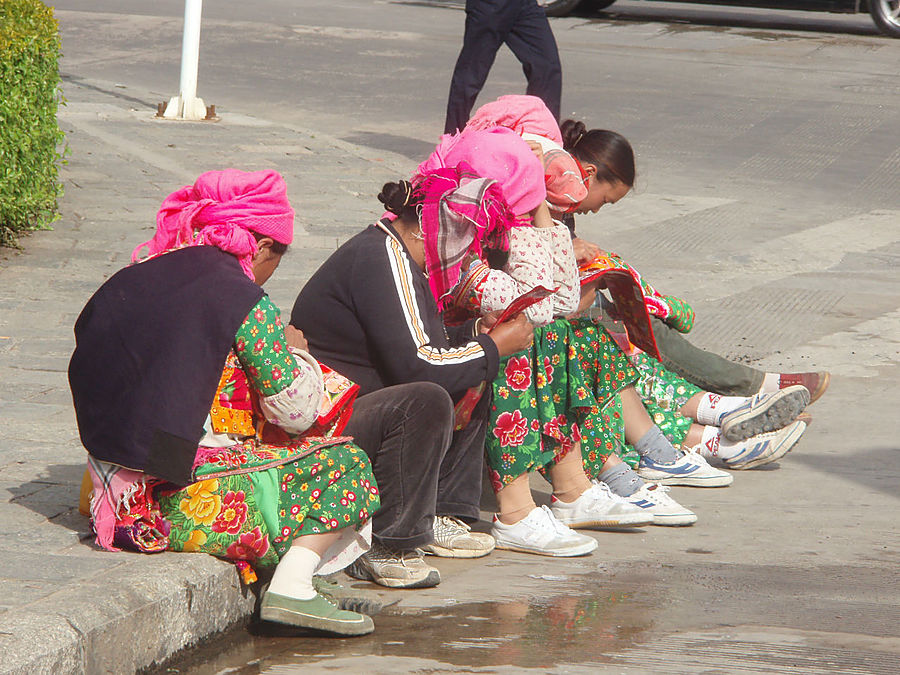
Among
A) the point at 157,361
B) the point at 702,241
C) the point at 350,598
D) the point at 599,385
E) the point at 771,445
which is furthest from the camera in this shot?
the point at 702,241

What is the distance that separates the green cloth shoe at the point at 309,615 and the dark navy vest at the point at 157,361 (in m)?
0.38

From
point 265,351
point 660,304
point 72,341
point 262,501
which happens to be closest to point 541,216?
point 660,304

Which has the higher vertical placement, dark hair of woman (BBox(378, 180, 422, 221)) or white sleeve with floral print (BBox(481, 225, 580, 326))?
dark hair of woman (BBox(378, 180, 422, 221))

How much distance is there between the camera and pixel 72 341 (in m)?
5.68

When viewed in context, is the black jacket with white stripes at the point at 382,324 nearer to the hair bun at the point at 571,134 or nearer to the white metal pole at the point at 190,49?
→ the hair bun at the point at 571,134

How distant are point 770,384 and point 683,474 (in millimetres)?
646

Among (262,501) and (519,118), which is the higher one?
(519,118)

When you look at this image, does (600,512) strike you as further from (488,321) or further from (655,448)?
(488,321)

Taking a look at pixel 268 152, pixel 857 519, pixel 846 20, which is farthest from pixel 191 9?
pixel 846 20

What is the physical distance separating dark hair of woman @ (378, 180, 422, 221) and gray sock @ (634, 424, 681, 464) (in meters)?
1.38

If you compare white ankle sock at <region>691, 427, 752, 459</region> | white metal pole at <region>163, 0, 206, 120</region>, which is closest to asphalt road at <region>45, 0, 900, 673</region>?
white ankle sock at <region>691, 427, 752, 459</region>

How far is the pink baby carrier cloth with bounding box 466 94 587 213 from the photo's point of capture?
4672 millimetres

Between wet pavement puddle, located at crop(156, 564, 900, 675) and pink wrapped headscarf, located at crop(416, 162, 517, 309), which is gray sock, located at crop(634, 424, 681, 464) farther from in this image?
pink wrapped headscarf, located at crop(416, 162, 517, 309)

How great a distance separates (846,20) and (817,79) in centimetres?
557
